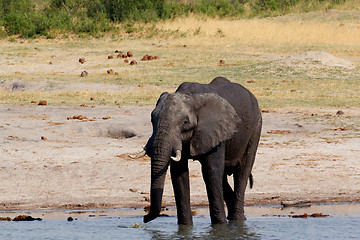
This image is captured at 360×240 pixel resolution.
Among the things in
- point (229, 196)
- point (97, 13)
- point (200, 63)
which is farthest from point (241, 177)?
point (97, 13)

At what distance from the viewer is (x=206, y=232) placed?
849cm

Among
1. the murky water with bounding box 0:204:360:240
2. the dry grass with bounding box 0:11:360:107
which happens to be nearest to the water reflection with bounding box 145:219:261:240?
the murky water with bounding box 0:204:360:240

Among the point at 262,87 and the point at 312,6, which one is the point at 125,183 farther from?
the point at 312,6

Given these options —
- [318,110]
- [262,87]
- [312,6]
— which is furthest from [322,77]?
[312,6]

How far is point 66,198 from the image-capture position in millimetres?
10484

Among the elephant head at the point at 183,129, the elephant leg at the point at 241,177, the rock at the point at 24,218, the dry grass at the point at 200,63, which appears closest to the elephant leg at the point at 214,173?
the elephant head at the point at 183,129

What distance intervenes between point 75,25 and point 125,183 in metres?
26.0

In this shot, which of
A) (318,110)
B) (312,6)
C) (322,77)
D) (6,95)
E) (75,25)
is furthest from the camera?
(312,6)

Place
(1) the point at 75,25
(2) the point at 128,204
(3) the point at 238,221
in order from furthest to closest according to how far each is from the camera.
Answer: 1. (1) the point at 75,25
2. (2) the point at 128,204
3. (3) the point at 238,221

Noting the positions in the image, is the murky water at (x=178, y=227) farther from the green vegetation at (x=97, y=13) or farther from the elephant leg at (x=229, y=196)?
the green vegetation at (x=97, y=13)

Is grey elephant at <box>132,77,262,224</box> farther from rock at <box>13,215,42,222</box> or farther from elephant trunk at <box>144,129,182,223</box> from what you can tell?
rock at <box>13,215,42,222</box>

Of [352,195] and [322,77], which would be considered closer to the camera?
[352,195]

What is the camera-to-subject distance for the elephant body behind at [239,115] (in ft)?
27.0

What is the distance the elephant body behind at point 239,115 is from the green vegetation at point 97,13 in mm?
27310
